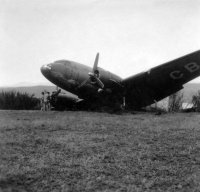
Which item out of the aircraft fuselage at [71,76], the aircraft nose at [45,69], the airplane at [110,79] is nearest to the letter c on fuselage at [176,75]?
the airplane at [110,79]

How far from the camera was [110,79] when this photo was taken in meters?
17.7

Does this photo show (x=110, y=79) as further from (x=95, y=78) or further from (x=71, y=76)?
(x=71, y=76)

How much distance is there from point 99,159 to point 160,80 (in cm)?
1294

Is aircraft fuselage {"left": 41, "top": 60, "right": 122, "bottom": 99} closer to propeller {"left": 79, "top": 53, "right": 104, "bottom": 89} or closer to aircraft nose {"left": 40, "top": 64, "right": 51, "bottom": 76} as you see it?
aircraft nose {"left": 40, "top": 64, "right": 51, "bottom": 76}

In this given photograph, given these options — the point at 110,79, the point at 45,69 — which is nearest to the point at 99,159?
the point at 110,79

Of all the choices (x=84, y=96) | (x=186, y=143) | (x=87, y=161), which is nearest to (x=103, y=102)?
(x=84, y=96)

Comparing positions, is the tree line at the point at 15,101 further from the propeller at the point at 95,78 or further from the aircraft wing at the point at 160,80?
the aircraft wing at the point at 160,80

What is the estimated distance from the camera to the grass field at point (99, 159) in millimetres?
4762

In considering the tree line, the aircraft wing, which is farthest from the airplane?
the tree line

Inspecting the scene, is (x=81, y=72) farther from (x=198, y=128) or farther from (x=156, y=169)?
(x=156, y=169)

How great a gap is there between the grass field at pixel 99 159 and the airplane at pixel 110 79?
7784 mm

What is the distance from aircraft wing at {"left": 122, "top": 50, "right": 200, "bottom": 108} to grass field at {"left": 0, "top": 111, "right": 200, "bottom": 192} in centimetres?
789

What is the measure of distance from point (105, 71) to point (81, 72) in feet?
4.46

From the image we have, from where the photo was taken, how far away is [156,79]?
59.8 feet
